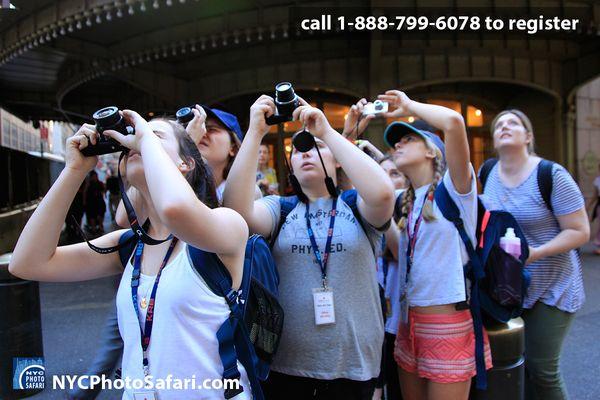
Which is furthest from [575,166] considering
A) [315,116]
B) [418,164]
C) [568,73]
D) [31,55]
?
[31,55]

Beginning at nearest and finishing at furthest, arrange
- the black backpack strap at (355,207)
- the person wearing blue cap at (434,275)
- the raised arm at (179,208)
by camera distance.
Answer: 1. the raised arm at (179,208)
2. the black backpack strap at (355,207)
3. the person wearing blue cap at (434,275)

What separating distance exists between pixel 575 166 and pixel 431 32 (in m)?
5.42

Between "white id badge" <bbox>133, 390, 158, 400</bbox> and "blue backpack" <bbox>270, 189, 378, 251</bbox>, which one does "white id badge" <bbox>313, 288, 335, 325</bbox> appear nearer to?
"blue backpack" <bbox>270, 189, 378, 251</bbox>

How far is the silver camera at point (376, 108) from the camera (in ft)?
6.85

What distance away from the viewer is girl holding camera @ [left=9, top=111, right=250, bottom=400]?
132 cm

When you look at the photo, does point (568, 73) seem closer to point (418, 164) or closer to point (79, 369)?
point (418, 164)

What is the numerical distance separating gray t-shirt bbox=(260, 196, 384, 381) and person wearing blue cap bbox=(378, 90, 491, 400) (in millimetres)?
340

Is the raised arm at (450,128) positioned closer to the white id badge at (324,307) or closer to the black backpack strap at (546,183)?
the black backpack strap at (546,183)

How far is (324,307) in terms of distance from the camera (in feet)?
6.14

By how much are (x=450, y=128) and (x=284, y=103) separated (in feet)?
2.59

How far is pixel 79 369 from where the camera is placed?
13.7ft

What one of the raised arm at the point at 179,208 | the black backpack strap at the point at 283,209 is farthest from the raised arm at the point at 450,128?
the raised arm at the point at 179,208

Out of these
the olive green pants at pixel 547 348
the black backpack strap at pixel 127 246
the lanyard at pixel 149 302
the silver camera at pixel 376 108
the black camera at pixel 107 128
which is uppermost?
the silver camera at pixel 376 108

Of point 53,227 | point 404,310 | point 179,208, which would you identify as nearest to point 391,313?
point 404,310
